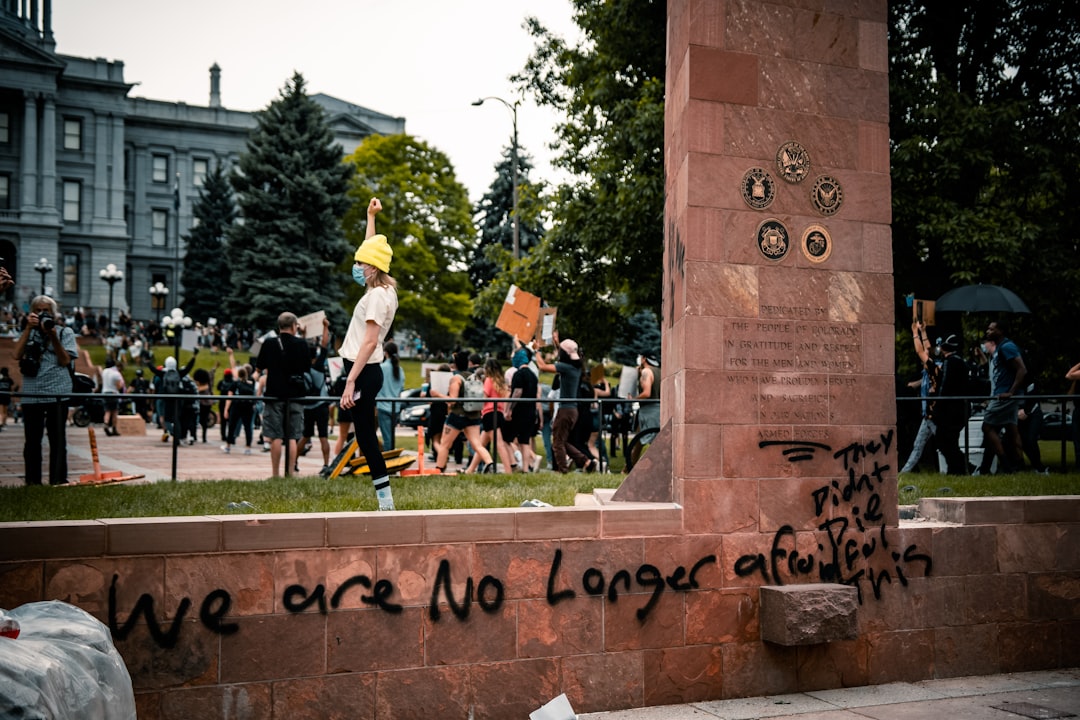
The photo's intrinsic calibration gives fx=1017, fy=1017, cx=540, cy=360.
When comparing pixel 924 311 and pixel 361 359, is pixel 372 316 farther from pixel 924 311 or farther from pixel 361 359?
pixel 924 311

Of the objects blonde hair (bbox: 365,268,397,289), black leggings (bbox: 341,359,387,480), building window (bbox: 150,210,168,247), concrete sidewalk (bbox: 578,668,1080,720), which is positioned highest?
building window (bbox: 150,210,168,247)

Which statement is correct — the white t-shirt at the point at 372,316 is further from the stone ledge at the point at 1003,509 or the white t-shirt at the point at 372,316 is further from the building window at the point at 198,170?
the building window at the point at 198,170

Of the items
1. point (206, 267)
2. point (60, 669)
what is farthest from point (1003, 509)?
point (206, 267)

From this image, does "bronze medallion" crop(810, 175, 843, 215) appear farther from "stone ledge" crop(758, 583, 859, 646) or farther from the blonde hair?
the blonde hair

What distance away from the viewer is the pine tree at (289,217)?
168ft

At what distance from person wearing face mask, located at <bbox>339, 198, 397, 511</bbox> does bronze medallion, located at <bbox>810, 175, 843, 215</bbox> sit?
317 centimetres

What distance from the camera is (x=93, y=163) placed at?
79188 mm

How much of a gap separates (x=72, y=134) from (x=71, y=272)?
35.9 feet

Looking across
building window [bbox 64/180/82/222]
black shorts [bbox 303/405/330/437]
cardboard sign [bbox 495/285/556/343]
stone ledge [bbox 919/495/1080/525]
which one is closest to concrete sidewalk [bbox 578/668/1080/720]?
stone ledge [bbox 919/495/1080/525]

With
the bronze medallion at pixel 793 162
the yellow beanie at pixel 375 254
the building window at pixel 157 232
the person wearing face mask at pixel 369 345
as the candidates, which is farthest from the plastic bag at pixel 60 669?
the building window at pixel 157 232

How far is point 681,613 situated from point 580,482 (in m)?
3.13

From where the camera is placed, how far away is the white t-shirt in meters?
7.41

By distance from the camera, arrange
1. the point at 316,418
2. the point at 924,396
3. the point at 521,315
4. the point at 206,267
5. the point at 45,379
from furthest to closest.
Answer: the point at 206,267 < the point at 521,315 < the point at 316,418 < the point at 924,396 < the point at 45,379

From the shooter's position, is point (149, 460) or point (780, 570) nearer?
point (780, 570)
